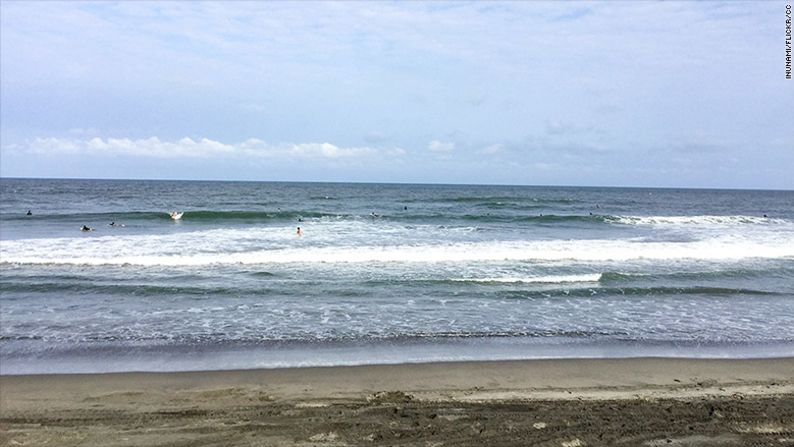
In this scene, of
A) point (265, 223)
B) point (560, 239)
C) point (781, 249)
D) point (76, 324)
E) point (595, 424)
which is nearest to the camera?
point (595, 424)

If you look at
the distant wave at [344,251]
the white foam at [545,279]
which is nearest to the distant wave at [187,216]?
the distant wave at [344,251]

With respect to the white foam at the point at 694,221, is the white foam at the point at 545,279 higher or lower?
lower

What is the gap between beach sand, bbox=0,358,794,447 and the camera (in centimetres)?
556

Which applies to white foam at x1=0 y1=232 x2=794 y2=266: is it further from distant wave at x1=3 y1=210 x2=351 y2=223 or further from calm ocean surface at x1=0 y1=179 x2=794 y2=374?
distant wave at x1=3 y1=210 x2=351 y2=223

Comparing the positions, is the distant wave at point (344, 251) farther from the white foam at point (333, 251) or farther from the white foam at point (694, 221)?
the white foam at point (694, 221)

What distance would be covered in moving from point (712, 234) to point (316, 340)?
26.6m

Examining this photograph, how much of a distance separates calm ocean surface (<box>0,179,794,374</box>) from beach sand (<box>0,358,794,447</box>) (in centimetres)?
73

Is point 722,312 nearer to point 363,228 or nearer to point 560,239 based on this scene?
point 560,239

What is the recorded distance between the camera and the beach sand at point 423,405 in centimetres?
556

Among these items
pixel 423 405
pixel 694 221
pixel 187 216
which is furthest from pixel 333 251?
pixel 694 221

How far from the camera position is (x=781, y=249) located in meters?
22.6

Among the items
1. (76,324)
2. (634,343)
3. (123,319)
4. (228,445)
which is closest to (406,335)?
(634,343)

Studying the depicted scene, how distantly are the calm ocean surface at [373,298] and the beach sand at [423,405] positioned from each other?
73cm

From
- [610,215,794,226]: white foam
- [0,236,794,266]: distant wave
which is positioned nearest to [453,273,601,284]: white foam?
[0,236,794,266]: distant wave
